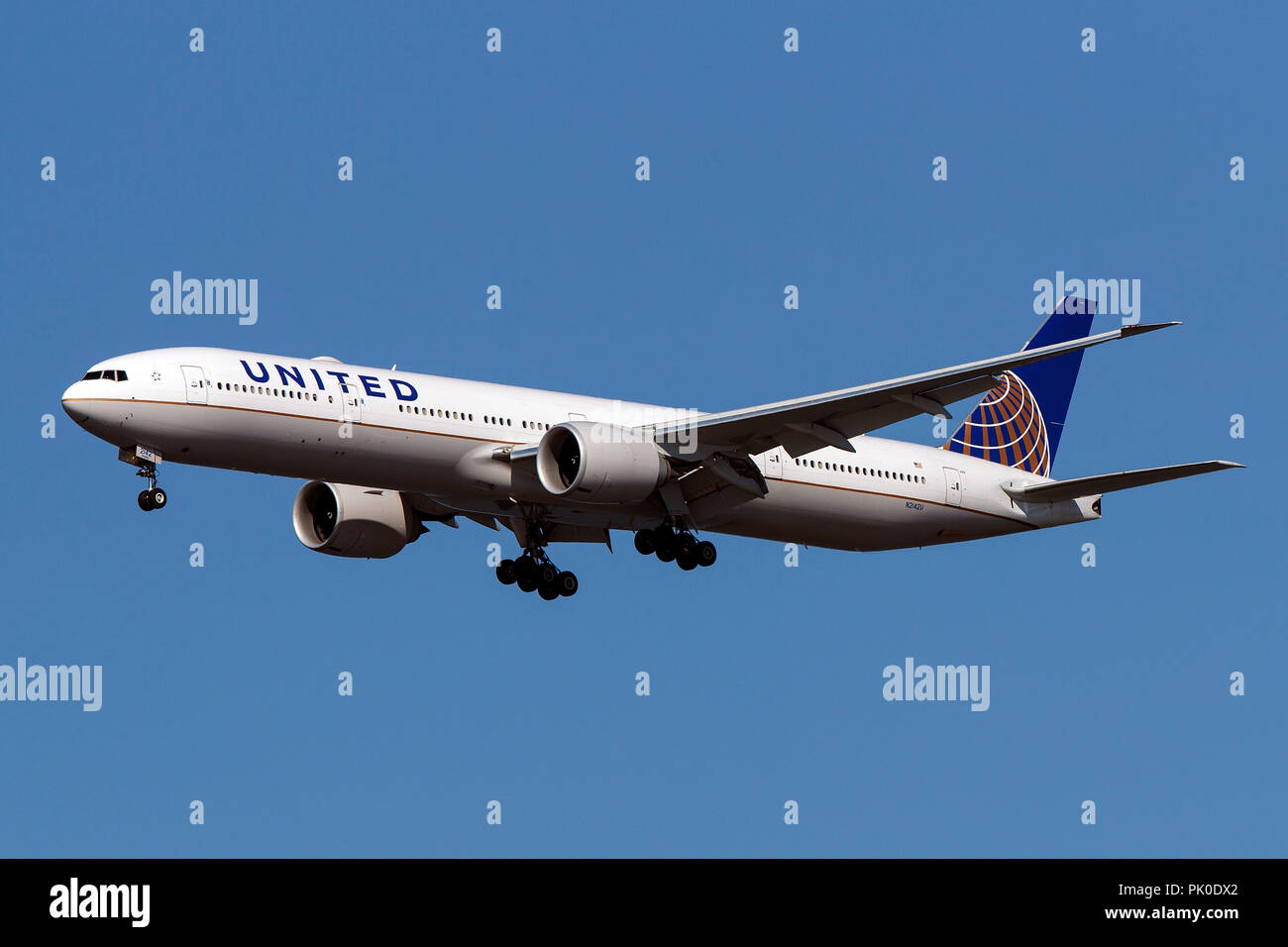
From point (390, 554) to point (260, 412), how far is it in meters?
8.46

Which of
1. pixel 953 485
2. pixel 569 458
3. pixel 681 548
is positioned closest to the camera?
pixel 569 458

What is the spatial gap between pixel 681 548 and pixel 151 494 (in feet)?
39.1

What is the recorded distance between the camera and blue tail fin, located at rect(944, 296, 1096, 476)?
50.4 metres

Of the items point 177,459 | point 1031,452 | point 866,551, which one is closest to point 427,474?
point 177,459

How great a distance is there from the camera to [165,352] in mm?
38156

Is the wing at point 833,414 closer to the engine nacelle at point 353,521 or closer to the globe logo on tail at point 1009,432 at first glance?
the engine nacelle at point 353,521

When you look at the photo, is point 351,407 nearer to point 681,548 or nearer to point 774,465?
point 681,548

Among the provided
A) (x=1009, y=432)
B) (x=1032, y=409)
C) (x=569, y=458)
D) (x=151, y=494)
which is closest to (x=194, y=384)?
(x=151, y=494)

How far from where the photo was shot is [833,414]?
135ft

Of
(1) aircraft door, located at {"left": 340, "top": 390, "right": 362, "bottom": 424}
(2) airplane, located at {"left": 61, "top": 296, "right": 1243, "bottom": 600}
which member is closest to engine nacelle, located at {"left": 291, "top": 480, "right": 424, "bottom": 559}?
(2) airplane, located at {"left": 61, "top": 296, "right": 1243, "bottom": 600}

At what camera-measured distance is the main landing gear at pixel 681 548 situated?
43344mm

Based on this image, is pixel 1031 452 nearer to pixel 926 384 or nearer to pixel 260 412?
pixel 926 384

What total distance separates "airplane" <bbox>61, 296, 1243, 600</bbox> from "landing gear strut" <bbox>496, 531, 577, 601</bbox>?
0.13 feet

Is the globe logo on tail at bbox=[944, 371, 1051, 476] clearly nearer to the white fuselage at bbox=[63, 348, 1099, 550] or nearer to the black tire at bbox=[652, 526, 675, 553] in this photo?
the white fuselage at bbox=[63, 348, 1099, 550]
